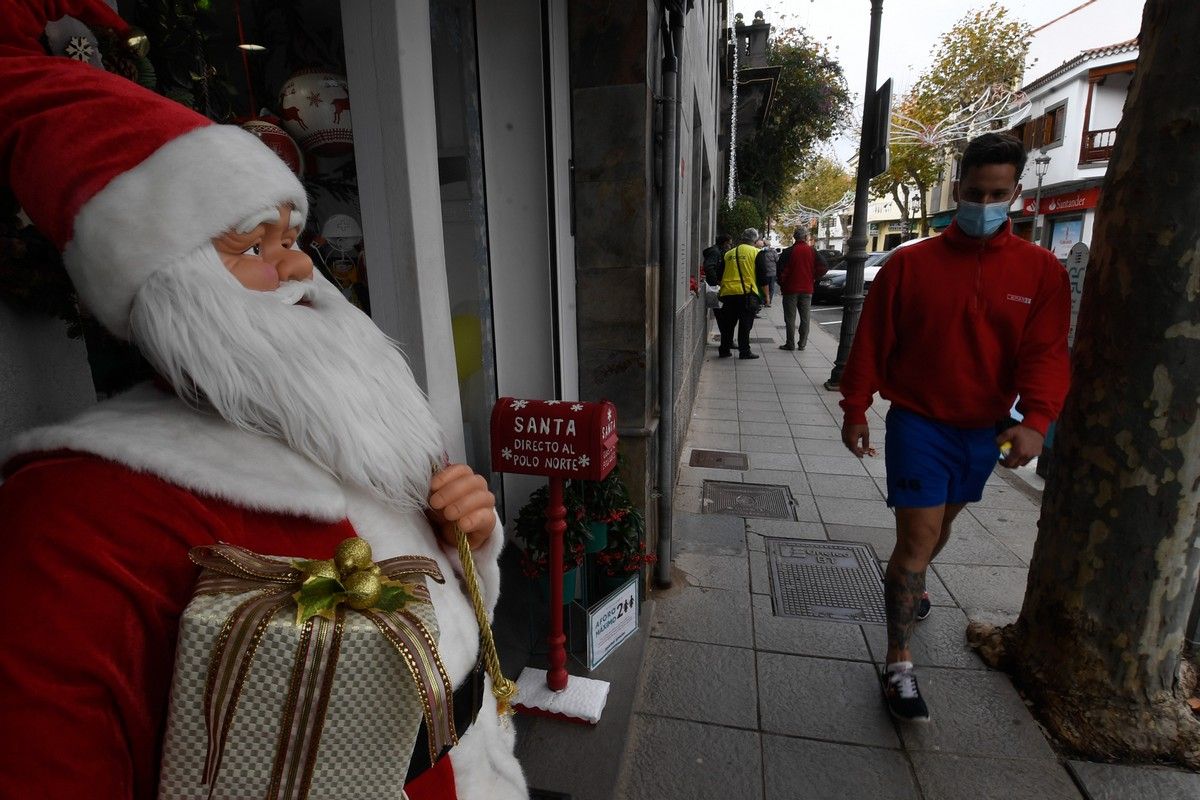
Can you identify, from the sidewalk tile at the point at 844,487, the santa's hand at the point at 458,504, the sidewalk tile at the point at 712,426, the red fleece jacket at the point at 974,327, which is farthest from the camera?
the sidewalk tile at the point at 712,426

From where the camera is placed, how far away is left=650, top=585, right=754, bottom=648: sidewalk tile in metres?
3.05

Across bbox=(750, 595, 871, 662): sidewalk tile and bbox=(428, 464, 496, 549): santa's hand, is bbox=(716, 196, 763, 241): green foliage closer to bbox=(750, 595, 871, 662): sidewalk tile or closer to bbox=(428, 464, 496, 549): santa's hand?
bbox=(750, 595, 871, 662): sidewalk tile

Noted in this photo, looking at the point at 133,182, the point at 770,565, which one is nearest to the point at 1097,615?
the point at 770,565

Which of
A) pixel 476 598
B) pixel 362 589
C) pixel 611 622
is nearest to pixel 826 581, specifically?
pixel 611 622

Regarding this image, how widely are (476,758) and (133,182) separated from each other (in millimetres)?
1074

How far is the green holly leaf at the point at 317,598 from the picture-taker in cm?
72

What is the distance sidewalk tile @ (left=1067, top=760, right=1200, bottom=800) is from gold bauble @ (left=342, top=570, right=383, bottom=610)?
2.63m

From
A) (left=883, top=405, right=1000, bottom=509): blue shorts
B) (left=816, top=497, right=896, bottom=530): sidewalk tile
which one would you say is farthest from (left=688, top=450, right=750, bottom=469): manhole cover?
(left=883, top=405, right=1000, bottom=509): blue shorts

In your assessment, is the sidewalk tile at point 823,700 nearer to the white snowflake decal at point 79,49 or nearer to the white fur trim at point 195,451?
the white fur trim at point 195,451

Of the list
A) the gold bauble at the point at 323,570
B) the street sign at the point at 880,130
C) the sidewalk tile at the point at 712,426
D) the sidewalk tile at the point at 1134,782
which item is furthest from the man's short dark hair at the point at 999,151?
the street sign at the point at 880,130

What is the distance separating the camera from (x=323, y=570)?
764 millimetres

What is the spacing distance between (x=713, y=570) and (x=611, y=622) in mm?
1135

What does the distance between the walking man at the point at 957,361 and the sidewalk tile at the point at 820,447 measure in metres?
3.27

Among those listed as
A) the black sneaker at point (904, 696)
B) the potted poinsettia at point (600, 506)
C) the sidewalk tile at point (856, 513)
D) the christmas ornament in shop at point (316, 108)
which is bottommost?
the sidewalk tile at point (856, 513)
